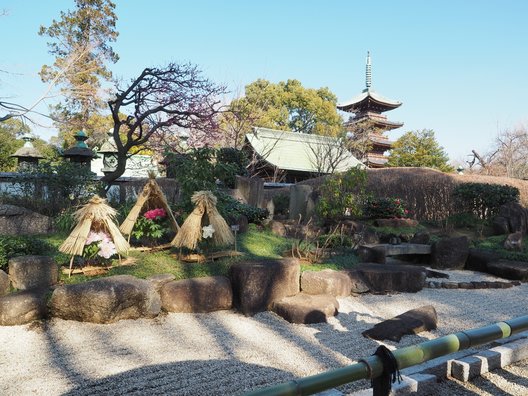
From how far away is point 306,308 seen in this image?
5.02m

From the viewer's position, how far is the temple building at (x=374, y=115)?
3166cm

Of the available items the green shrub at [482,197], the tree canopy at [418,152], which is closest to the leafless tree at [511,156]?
the tree canopy at [418,152]

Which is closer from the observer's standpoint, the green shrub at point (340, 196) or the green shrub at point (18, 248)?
the green shrub at point (18, 248)

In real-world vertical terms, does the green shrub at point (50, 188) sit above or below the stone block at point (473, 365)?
above

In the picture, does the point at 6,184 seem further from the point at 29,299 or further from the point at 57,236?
the point at 29,299

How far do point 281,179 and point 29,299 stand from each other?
19.6m

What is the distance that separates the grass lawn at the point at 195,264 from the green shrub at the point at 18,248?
0.20m

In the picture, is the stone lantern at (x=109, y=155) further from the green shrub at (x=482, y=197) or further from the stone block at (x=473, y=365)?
the stone block at (x=473, y=365)

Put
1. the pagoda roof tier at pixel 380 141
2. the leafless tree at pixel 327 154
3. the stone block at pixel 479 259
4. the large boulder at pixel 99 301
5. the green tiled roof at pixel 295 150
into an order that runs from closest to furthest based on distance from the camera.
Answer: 1. the large boulder at pixel 99 301
2. the stone block at pixel 479 259
3. the leafless tree at pixel 327 154
4. the green tiled roof at pixel 295 150
5. the pagoda roof tier at pixel 380 141

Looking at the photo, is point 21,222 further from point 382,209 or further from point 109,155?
A: point 382,209

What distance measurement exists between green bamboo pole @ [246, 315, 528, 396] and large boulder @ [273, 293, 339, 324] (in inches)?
100

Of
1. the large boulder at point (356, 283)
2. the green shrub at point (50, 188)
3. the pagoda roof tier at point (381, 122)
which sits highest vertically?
the pagoda roof tier at point (381, 122)

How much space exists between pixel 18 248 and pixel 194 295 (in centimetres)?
231

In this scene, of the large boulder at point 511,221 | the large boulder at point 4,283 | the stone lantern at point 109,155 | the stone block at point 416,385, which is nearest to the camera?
the stone block at point 416,385
